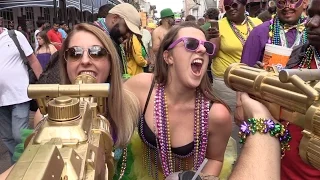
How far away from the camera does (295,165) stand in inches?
59.1

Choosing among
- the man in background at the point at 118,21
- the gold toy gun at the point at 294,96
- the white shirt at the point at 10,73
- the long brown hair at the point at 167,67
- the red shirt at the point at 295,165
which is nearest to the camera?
the gold toy gun at the point at 294,96

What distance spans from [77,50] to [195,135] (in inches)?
31.0

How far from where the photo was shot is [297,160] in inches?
58.8

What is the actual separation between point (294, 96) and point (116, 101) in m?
0.98

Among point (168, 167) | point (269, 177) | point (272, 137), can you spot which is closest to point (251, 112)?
point (272, 137)

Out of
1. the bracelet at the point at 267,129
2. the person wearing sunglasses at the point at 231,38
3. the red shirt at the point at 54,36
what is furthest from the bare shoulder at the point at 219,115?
the red shirt at the point at 54,36

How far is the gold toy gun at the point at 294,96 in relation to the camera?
90 centimetres

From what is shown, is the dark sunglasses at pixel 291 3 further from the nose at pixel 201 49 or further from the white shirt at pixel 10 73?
the white shirt at pixel 10 73

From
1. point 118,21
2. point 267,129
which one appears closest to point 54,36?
point 118,21

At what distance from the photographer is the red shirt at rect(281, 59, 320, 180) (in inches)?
57.3

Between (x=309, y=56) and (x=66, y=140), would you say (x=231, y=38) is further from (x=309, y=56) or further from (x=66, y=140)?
(x=66, y=140)

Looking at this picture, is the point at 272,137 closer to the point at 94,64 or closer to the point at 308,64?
the point at 308,64

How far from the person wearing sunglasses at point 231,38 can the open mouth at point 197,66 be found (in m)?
1.68

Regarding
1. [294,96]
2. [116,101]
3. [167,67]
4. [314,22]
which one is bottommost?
[116,101]
